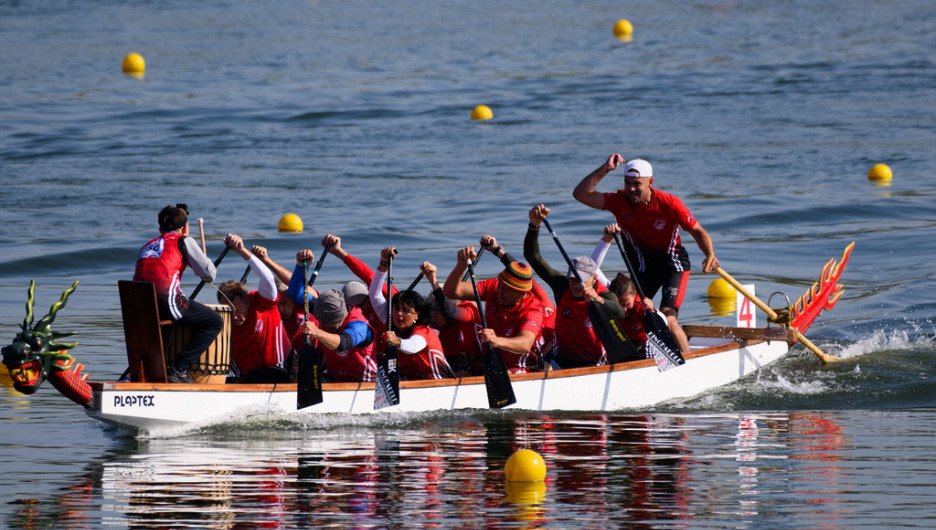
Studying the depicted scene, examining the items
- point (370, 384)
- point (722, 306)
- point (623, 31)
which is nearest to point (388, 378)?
point (370, 384)

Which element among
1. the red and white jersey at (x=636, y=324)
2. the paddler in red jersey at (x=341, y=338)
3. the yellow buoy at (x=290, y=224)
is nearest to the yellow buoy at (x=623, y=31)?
the yellow buoy at (x=290, y=224)

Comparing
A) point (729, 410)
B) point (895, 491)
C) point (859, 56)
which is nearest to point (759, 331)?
A: point (729, 410)

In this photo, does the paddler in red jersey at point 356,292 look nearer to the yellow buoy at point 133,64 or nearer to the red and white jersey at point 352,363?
the red and white jersey at point 352,363

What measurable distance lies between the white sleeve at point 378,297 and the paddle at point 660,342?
78.9 inches

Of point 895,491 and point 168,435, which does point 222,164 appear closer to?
point 168,435

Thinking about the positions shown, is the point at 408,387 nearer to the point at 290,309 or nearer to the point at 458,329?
the point at 458,329

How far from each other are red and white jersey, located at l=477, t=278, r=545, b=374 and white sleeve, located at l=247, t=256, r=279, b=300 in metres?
1.48

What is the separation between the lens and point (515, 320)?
10875mm

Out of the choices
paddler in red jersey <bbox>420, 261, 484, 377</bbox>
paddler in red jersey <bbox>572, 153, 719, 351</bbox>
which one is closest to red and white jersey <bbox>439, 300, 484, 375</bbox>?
paddler in red jersey <bbox>420, 261, 484, 377</bbox>

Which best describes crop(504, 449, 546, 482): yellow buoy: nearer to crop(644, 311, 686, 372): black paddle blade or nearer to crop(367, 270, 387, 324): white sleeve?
crop(367, 270, 387, 324): white sleeve

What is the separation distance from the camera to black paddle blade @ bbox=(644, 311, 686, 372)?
11359 millimetres

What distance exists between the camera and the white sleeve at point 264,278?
10.2 m

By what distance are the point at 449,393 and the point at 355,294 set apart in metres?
0.95

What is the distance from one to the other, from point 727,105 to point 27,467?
69.5 feet
